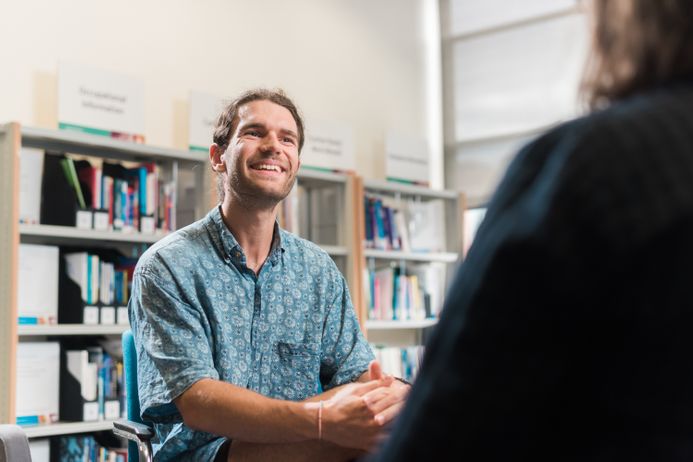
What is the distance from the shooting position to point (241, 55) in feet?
16.3

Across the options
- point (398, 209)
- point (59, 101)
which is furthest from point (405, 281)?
point (59, 101)

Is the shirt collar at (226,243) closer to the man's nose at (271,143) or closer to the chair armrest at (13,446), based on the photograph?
the man's nose at (271,143)

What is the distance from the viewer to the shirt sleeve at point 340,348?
2.24 metres

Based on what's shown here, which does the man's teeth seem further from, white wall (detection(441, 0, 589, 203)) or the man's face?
white wall (detection(441, 0, 589, 203))

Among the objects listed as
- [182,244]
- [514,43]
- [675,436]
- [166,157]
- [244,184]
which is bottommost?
[675,436]

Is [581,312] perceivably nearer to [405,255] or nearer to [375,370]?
[375,370]

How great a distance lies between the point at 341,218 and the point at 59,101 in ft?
5.20

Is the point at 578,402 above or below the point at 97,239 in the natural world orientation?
below

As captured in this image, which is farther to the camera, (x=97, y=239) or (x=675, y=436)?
(x=97, y=239)

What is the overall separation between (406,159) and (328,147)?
0.77m

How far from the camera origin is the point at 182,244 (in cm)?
211

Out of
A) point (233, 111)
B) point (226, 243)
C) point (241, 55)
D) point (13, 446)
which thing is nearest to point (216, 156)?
point (233, 111)

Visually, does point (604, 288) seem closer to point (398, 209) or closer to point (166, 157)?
point (166, 157)

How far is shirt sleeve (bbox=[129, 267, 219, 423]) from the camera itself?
1.89 metres
